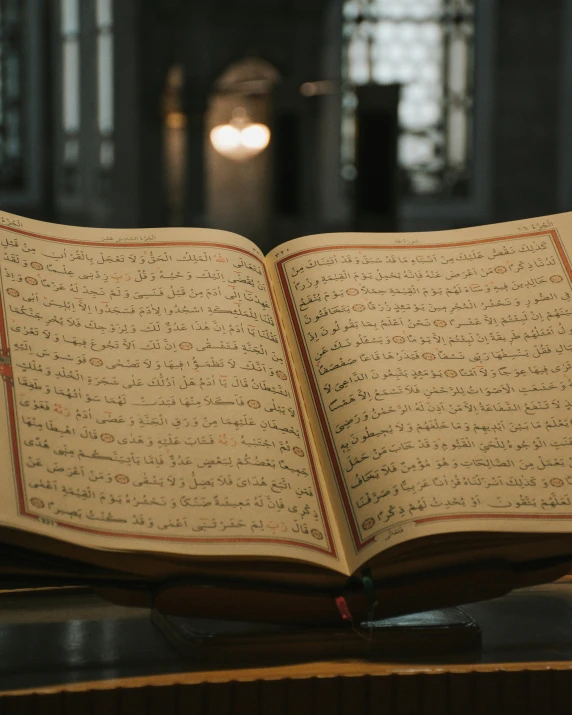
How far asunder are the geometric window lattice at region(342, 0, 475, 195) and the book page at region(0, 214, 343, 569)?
416 inches

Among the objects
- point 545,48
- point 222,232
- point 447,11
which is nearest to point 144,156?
point 447,11

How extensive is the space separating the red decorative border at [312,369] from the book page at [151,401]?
2 cm

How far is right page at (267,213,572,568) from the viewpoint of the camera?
2.24 feet

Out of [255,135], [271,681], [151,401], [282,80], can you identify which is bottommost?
[271,681]

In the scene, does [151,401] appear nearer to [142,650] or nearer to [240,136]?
[142,650]

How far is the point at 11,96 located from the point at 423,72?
4.90m

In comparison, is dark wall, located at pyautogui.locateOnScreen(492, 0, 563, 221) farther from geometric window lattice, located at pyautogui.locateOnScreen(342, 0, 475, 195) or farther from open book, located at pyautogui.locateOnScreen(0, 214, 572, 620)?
open book, located at pyautogui.locateOnScreen(0, 214, 572, 620)

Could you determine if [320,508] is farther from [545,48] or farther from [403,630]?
[545,48]

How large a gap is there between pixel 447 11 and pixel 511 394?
11417 mm

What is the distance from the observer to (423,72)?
36.8 feet

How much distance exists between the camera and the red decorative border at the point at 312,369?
669 mm

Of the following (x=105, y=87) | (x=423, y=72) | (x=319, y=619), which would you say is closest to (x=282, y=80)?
(x=423, y=72)

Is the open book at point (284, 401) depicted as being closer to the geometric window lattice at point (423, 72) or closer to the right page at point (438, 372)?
the right page at point (438, 372)

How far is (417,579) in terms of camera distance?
2.28 ft
